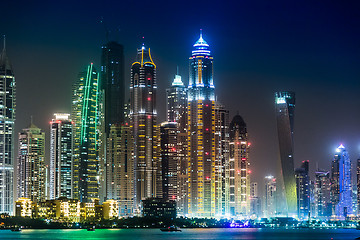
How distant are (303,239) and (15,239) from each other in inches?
2303

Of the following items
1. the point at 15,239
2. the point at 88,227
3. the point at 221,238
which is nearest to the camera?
the point at 15,239

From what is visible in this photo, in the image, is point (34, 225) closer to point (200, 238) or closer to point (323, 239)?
point (200, 238)

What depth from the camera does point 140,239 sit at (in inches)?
5920

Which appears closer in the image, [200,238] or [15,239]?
[15,239]

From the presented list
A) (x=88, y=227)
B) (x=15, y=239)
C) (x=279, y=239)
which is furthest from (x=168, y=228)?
(x=15, y=239)

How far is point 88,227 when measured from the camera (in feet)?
650

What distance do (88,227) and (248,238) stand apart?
52.9m

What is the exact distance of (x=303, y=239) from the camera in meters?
162

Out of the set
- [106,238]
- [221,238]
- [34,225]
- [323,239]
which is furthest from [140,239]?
[34,225]

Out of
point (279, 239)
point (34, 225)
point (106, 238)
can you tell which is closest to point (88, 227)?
point (34, 225)

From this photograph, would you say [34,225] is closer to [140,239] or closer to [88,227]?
[88,227]

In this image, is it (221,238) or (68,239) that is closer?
(68,239)

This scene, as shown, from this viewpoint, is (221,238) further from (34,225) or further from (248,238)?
(34,225)

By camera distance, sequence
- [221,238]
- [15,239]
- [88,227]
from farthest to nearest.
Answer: [88,227] → [221,238] → [15,239]
